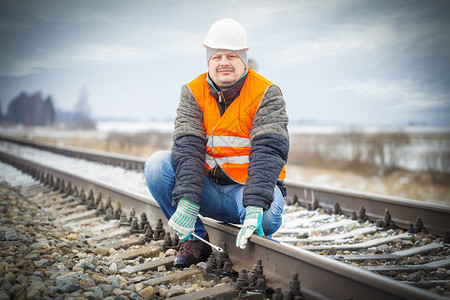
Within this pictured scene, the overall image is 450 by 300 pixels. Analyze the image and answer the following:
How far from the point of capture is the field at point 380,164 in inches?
446

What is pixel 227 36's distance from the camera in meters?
2.85

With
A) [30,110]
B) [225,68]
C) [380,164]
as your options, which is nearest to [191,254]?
[225,68]

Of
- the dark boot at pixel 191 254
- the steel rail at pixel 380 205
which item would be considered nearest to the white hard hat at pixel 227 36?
the dark boot at pixel 191 254

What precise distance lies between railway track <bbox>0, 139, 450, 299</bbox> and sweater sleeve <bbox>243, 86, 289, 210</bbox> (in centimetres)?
32

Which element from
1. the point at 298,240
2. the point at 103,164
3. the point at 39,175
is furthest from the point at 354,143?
the point at 298,240

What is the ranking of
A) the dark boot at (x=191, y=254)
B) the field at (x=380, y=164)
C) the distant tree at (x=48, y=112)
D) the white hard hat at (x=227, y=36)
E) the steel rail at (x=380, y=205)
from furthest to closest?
the distant tree at (x=48, y=112) < the field at (x=380, y=164) < the steel rail at (x=380, y=205) < the dark boot at (x=191, y=254) < the white hard hat at (x=227, y=36)

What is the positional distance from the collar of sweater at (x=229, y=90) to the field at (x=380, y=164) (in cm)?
794

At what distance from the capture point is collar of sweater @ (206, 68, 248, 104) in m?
2.90

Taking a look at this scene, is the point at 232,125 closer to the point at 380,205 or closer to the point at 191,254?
the point at 191,254

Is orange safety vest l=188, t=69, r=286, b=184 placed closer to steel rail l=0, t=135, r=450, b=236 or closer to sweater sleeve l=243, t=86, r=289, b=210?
sweater sleeve l=243, t=86, r=289, b=210

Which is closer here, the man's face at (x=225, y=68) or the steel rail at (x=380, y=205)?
the man's face at (x=225, y=68)

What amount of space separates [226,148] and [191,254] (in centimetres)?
76

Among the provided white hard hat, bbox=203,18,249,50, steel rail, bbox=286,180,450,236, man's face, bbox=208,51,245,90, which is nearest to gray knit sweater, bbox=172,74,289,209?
man's face, bbox=208,51,245,90

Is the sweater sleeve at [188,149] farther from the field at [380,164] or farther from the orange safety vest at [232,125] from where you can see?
the field at [380,164]
